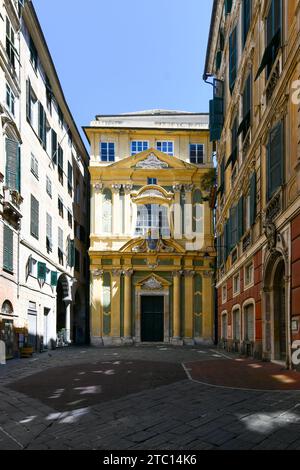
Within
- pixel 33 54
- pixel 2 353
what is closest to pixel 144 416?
pixel 2 353

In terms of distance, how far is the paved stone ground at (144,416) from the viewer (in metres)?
5.60

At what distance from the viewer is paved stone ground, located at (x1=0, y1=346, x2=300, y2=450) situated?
560 cm

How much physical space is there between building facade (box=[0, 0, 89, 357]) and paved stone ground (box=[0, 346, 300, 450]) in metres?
8.79

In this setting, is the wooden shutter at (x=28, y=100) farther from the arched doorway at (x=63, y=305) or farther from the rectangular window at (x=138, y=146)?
the rectangular window at (x=138, y=146)

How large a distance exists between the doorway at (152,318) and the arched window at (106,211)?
5901mm

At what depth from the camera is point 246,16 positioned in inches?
697

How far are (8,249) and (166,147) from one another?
19.4 metres

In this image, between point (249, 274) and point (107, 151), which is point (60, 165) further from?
point (249, 274)

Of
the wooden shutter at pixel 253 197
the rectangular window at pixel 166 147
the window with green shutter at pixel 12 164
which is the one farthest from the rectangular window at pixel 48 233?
the wooden shutter at pixel 253 197

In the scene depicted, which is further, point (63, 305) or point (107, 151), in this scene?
point (107, 151)

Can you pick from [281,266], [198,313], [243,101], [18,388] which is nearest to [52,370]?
[18,388]

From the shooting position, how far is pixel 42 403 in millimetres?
8305

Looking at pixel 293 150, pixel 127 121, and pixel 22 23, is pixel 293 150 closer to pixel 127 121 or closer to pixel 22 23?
pixel 22 23

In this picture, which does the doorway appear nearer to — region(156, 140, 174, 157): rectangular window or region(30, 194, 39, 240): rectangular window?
region(156, 140, 174, 157): rectangular window
